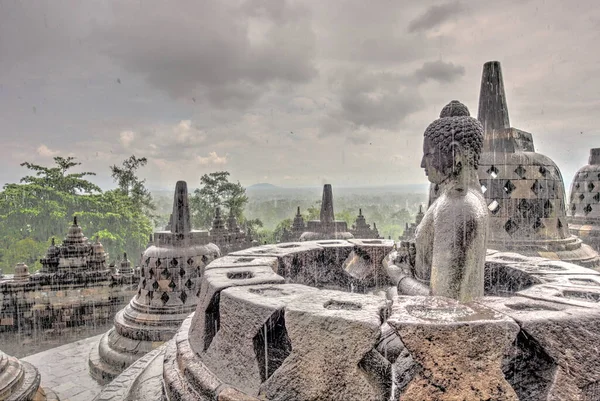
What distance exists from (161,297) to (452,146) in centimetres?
608

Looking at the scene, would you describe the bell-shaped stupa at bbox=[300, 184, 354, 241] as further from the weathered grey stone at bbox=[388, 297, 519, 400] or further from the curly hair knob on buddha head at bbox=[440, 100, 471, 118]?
the weathered grey stone at bbox=[388, 297, 519, 400]

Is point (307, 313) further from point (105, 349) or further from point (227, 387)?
point (105, 349)

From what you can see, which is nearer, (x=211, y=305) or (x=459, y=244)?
(x=459, y=244)

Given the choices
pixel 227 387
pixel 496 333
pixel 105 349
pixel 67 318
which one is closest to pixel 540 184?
pixel 496 333

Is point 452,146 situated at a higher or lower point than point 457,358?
higher

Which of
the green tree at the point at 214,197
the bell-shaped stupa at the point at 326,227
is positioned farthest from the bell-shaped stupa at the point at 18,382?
→ the green tree at the point at 214,197

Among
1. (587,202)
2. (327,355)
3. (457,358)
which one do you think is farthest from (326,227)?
(457,358)

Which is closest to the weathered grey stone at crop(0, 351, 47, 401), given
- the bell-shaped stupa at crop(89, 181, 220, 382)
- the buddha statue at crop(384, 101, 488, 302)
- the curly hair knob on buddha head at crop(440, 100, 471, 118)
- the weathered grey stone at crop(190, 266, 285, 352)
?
the bell-shaped stupa at crop(89, 181, 220, 382)

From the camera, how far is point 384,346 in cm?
221

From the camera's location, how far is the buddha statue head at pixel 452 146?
2320 millimetres

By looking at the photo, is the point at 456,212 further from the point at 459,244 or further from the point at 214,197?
the point at 214,197

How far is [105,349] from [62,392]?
874 mm

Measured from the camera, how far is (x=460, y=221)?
2.21 metres

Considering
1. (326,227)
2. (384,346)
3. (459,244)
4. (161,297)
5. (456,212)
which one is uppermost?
(456,212)
